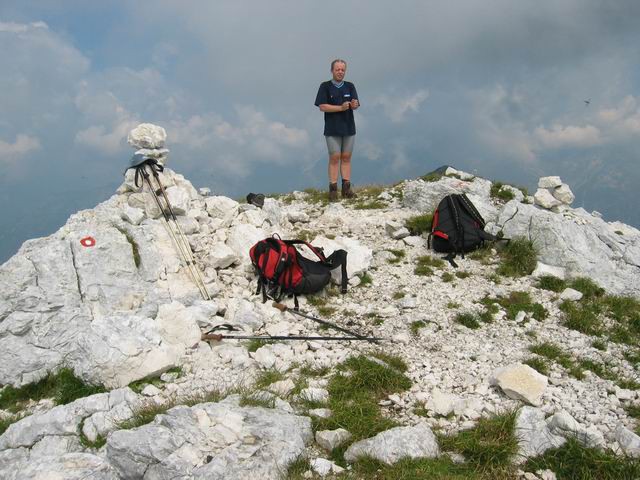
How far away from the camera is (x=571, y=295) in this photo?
26.2 ft

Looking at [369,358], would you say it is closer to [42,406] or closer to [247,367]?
[247,367]

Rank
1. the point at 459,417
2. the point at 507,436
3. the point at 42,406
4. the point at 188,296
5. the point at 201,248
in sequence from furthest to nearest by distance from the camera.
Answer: the point at 201,248 → the point at 188,296 → the point at 42,406 → the point at 459,417 → the point at 507,436

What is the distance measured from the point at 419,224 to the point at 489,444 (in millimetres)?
7508

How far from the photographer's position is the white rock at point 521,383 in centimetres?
505

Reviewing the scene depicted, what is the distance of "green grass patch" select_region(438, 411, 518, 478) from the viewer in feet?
13.1

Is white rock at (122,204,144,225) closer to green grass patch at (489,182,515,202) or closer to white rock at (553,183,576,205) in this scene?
green grass patch at (489,182,515,202)

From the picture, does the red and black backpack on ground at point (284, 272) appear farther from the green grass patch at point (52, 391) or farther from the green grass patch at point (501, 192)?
the green grass patch at point (501, 192)

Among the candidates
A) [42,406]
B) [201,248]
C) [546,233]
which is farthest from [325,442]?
[546,233]

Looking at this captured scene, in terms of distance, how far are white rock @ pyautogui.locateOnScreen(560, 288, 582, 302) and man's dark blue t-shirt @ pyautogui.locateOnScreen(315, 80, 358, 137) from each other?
7.53 m

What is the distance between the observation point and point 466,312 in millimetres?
7637

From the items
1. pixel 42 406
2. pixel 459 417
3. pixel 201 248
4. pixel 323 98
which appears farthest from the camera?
pixel 323 98

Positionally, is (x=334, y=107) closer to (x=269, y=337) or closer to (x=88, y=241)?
(x=88, y=241)

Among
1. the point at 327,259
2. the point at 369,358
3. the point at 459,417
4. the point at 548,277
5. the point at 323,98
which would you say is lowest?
the point at 459,417

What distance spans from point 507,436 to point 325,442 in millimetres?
1886
